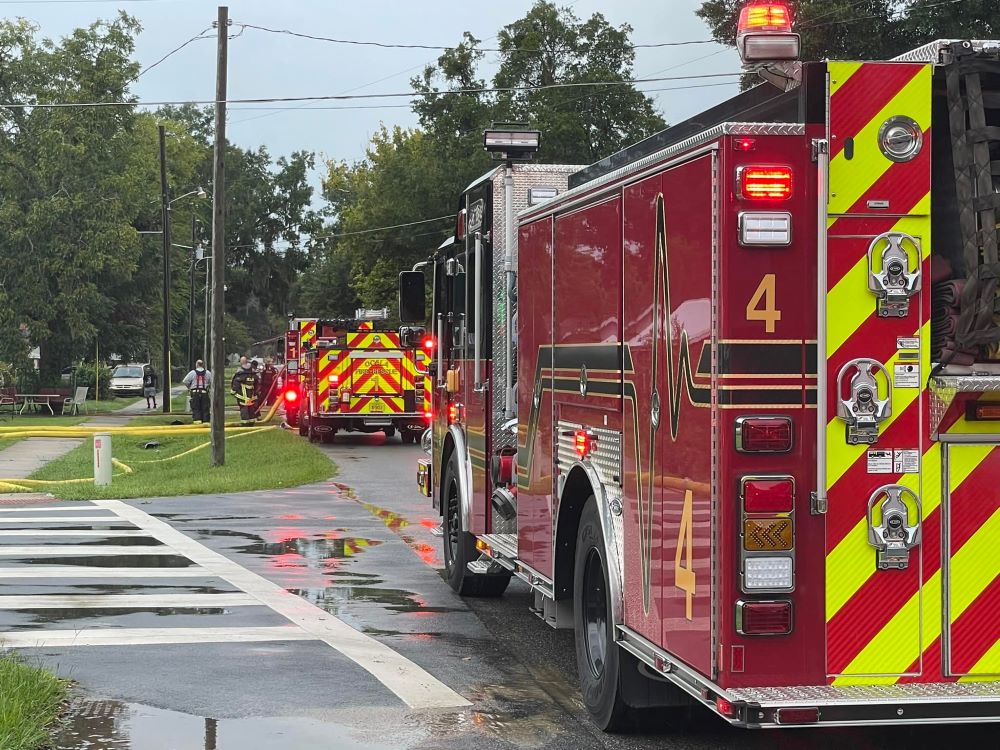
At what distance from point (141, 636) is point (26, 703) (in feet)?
7.53

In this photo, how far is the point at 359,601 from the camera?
10422mm

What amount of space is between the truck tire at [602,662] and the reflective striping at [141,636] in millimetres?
2508

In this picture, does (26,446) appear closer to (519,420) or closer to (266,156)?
(519,420)

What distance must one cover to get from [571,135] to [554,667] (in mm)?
47789

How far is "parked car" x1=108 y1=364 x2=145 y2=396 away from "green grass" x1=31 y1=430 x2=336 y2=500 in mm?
32335

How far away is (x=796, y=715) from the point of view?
15.7 feet

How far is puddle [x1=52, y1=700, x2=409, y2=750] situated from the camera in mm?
6332

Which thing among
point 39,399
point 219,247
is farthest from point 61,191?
point 219,247

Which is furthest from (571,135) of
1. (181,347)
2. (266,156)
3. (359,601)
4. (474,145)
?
(266,156)

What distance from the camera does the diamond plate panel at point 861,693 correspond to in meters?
4.80

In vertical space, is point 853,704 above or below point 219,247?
below

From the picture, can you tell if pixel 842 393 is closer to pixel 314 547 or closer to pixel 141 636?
pixel 141 636

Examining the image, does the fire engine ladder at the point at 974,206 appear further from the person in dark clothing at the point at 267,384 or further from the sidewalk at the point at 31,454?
the person in dark clothing at the point at 267,384

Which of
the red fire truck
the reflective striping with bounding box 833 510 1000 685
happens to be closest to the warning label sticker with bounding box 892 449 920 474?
the red fire truck
